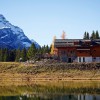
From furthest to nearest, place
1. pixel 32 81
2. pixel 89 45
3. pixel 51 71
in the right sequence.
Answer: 1. pixel 89 45
2. pixel 51 71
3. pixel 32 81

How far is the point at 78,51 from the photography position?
111m

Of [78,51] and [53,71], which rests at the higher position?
[78,51]

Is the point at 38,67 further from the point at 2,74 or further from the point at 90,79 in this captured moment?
the point at 90,79

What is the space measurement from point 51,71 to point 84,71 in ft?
30.9

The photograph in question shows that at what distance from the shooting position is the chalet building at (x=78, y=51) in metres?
110

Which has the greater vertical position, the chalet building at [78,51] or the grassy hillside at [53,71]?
the chalet building at [78,51]

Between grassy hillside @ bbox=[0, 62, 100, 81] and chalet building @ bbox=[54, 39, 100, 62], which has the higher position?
chalet building @ bbox=[54, 39, 100, 62]

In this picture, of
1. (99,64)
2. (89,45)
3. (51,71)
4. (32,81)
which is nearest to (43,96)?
(32,81)

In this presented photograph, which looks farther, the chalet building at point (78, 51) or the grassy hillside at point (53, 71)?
the chalet building at point (78, 51)

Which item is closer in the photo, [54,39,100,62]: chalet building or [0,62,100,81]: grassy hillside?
[0,62,100,81]: grassy hillside

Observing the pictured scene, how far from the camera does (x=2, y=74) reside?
10106 centimetres

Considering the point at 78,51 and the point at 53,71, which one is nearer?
the point at 53,71

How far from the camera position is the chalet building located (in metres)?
110

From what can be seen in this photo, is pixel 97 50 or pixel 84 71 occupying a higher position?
pixel 97 50
